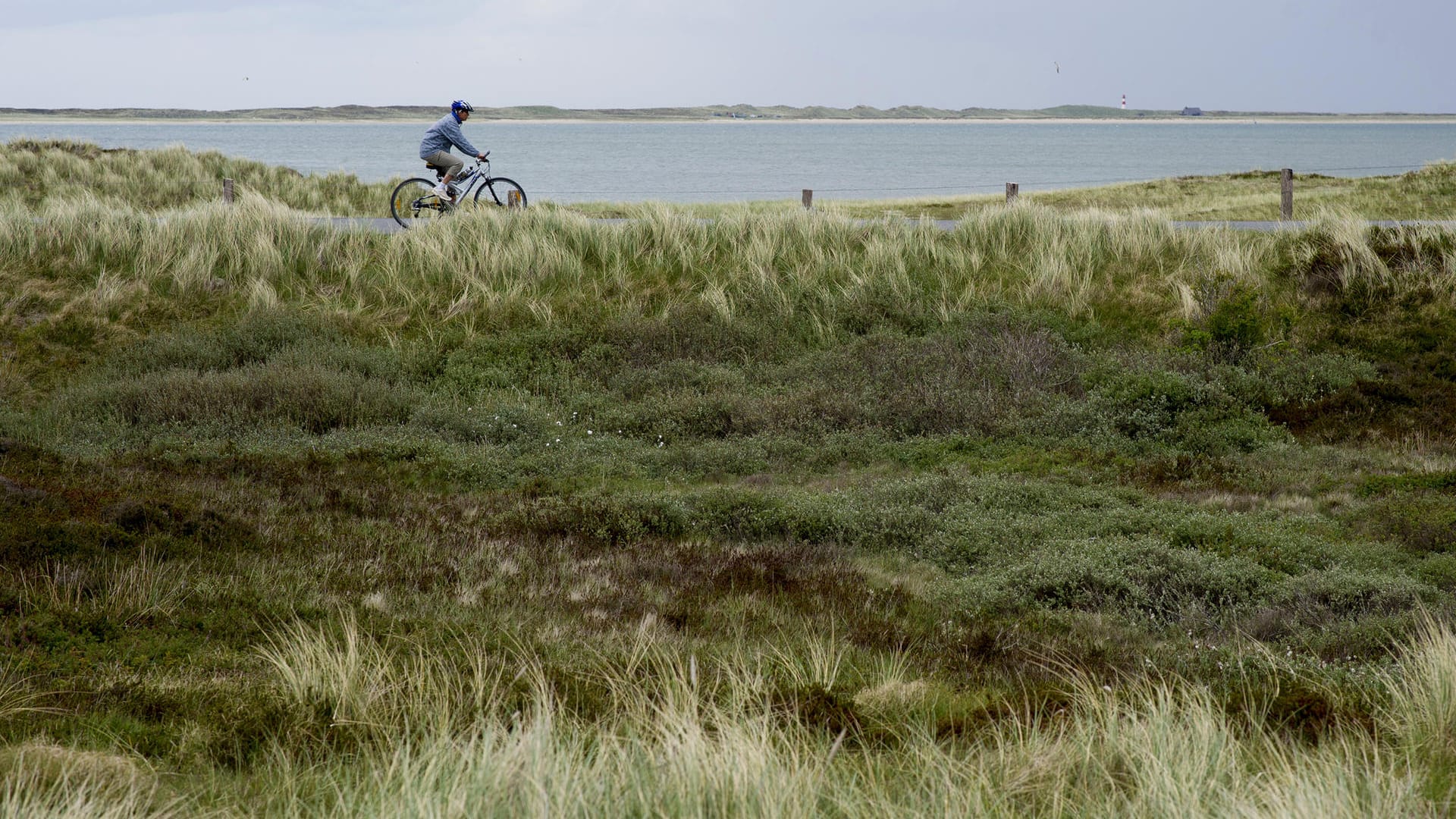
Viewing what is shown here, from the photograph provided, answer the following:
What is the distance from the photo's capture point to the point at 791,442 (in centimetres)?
1070

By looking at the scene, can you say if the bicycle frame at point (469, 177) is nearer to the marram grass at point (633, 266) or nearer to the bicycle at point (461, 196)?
the bicycle at point (461, 196)

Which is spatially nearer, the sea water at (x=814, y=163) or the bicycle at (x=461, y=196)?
the bicycle at (x=461, y=196)

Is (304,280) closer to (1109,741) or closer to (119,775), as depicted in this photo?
(119,775)

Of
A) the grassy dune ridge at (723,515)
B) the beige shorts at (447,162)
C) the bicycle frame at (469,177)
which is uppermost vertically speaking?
the beige shorts at (447,162)

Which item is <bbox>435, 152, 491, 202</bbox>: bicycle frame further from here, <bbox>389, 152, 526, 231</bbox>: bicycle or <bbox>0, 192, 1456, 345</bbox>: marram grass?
<bbox>0, 192, 1456, 345</bbox>: marram grass

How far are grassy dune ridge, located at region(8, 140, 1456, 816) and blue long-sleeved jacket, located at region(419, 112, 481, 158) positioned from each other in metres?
1.81

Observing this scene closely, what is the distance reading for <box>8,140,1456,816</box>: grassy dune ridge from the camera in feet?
12.4

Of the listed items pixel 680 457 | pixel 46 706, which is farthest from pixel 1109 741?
pixel 680 457

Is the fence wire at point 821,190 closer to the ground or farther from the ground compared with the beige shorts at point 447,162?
closer to the ground

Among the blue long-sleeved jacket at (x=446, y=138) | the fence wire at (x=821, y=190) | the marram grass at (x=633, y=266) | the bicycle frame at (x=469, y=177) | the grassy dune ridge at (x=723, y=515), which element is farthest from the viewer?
the fence wire at (x=821, y=190)

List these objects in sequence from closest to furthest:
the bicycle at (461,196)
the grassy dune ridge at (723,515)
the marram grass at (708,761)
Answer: the marram grass at (708,761) < the grassy dune ridge at (723,515) < the bicycle at (461,196)

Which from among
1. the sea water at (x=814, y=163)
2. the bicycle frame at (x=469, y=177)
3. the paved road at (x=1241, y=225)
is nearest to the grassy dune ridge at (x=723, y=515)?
the paved road at (x=1241, y=225)

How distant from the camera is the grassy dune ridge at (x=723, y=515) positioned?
3.77 metres

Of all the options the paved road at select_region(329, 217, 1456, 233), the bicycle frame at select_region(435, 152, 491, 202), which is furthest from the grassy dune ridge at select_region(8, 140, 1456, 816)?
the bicycle frame at select_region(435, 152, 491, 202)
